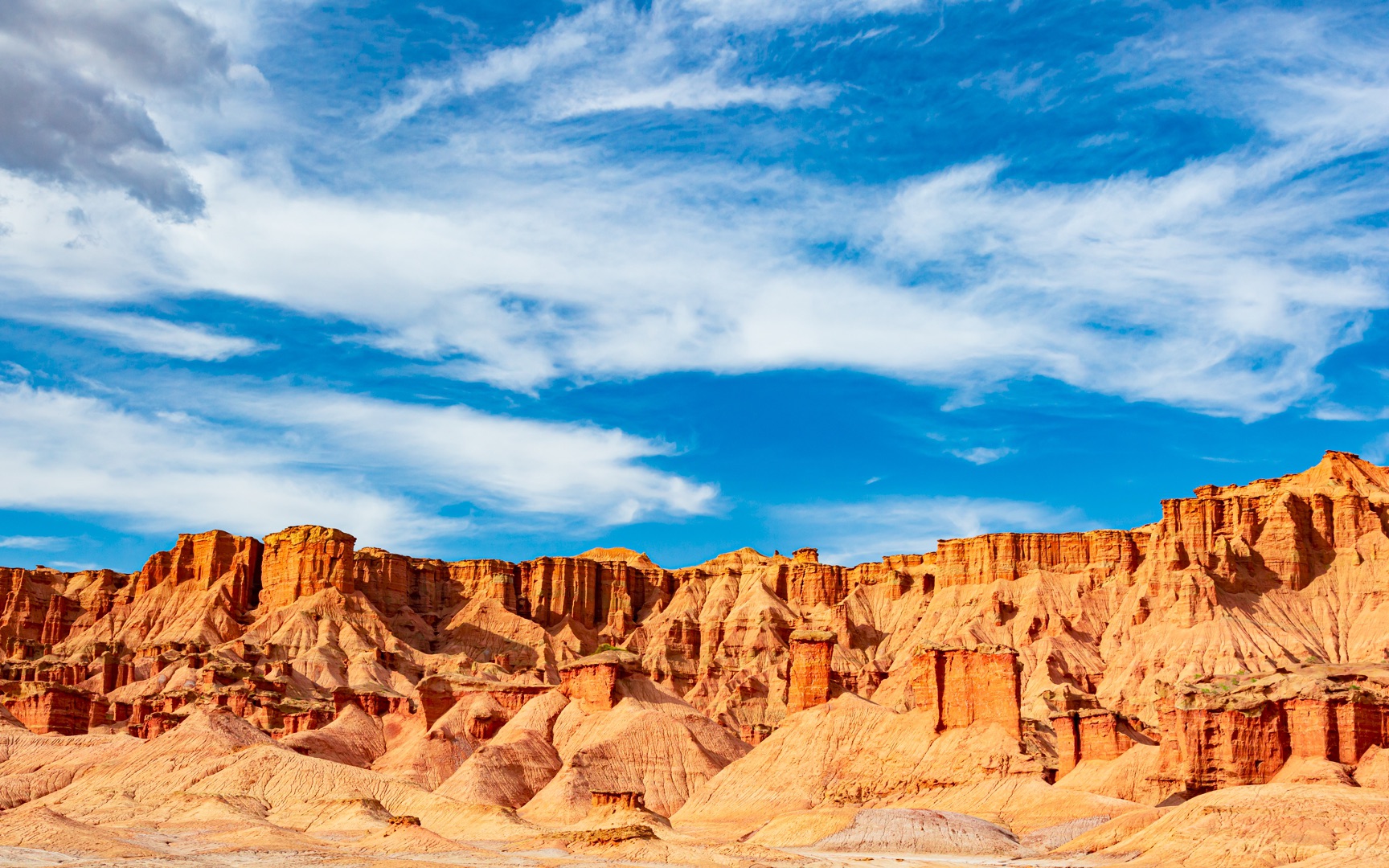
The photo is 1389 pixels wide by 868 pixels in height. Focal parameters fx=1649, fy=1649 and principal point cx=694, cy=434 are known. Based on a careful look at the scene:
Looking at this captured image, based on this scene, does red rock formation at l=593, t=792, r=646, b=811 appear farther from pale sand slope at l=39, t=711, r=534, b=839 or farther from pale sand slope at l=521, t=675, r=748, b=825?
pale sand slope at l=521, t=675, r=748, b=825

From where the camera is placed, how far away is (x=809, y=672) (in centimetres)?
11794

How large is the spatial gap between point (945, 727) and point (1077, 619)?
312ft

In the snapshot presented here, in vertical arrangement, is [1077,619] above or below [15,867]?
above

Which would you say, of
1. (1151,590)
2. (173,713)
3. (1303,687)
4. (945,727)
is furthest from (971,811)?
(1151,590)

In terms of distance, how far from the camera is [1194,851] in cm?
7006

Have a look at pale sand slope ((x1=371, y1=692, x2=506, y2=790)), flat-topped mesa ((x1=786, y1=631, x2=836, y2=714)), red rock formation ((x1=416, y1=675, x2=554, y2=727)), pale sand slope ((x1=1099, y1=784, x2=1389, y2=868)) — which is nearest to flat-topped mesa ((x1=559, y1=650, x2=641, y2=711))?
red rock formation ((x1=416, y1=675, x2=554, y2=727))

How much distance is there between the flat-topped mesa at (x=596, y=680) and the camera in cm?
12006

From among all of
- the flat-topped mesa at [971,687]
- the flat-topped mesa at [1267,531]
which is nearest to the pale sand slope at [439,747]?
the flat-topped mesa at [971,687]

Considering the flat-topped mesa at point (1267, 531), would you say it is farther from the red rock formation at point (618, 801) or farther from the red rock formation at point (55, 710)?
the red rock formation at point (55, 710)

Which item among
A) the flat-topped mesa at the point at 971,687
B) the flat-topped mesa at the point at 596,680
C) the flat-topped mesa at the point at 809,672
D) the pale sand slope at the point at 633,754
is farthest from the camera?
the flat-topped mesa at the point at 596,680

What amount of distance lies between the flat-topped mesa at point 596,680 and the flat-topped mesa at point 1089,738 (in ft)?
112

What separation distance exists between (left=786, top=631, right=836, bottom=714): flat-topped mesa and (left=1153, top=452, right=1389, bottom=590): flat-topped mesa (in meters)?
82.0

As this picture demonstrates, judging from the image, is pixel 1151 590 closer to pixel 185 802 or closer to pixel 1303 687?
pixel 1303 687

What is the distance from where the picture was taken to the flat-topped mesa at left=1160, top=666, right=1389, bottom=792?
82500mm
